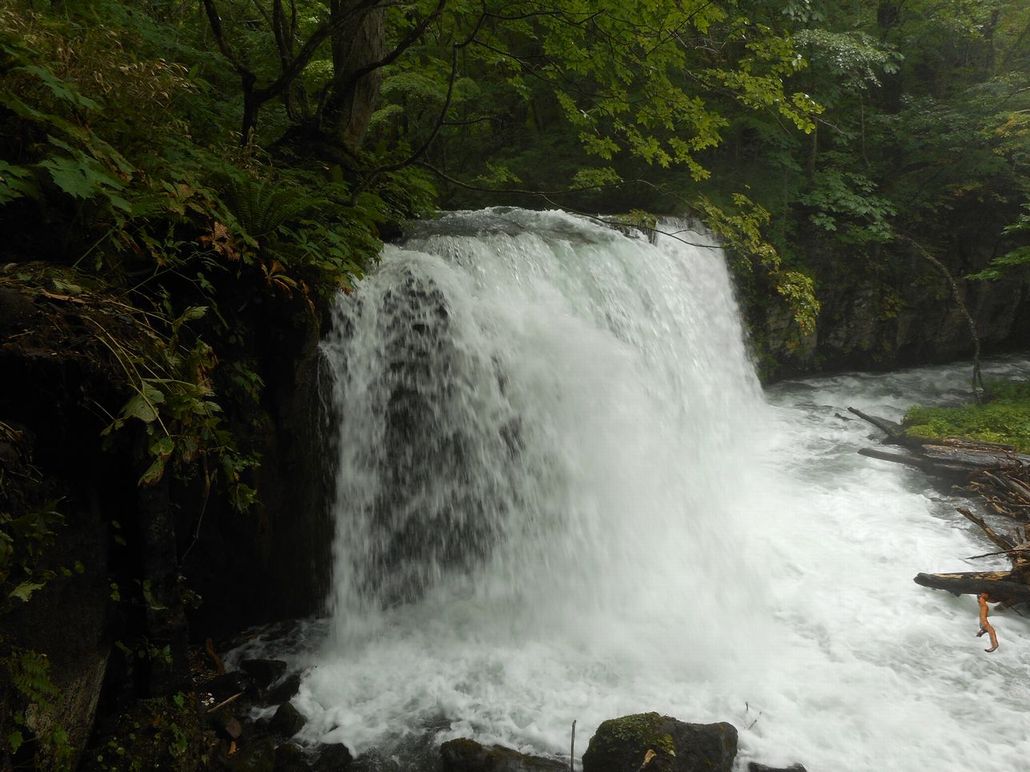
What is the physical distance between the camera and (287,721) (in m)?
3.97

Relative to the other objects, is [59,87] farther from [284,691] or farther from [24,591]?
[284,691]

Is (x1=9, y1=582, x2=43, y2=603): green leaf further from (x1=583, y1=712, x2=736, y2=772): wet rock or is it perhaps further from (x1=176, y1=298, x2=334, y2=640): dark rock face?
(x1=583, y1=712, x2=736, y2=772): wet rock

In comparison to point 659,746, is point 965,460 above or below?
above

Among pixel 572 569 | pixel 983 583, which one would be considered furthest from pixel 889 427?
pixel 572 569

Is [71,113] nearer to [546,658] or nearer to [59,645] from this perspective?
[59,645]

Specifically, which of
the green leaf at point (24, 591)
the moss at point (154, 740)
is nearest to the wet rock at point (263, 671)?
the moss at point (154, 740)

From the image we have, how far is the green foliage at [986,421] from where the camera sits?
8.44m

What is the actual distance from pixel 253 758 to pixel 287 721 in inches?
17.3

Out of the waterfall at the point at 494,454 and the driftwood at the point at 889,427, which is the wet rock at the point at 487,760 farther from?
the driftwood at the point at 889,427

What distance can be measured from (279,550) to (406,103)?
27.7ft

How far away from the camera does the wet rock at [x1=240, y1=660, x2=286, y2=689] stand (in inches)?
171

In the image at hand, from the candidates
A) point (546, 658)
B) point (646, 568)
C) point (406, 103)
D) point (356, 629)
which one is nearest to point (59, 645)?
point (356, 629)

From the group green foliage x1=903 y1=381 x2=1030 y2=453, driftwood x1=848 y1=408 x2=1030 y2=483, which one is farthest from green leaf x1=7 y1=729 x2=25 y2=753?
green foliage x1=903 y1=381 x2=1030 y2=453

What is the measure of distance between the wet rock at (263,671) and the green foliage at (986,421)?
8.91 m
